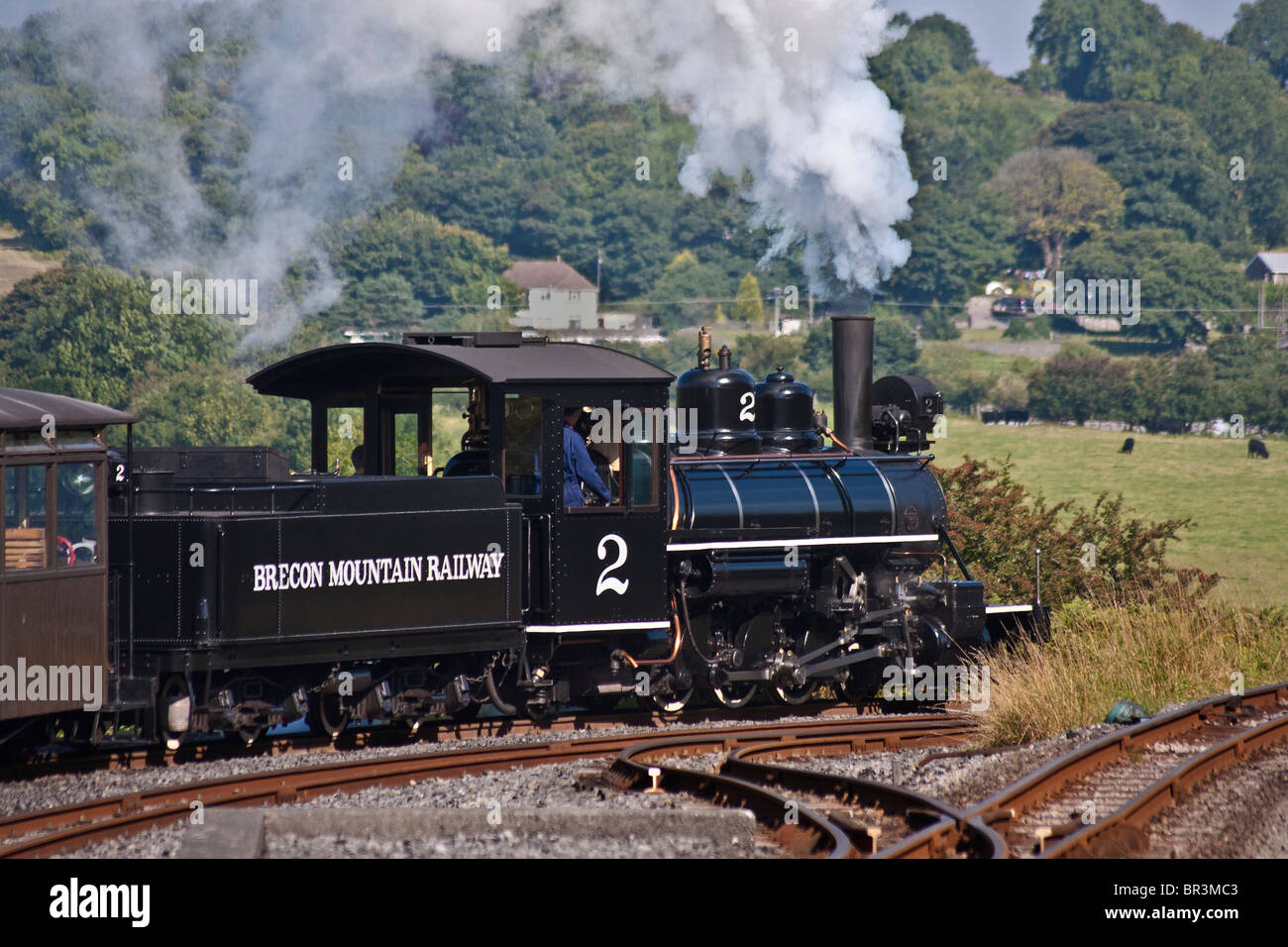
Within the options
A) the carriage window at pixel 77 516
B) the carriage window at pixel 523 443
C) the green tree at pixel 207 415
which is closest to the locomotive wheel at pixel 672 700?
the carriage window at pixel 523 443

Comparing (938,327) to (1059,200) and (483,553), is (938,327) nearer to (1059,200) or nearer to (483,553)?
(1059,200)

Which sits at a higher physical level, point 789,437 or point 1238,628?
point 789,437

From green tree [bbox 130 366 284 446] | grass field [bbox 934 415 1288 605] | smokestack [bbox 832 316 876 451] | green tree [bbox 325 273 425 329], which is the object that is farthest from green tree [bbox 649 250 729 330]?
smokestack [bbox 832 316 876 451]

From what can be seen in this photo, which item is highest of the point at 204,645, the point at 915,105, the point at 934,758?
the point at 915,105

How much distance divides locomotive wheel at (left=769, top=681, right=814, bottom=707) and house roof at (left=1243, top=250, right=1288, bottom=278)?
114433 millimetres

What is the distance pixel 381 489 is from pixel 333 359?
1897mm

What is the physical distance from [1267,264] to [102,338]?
8518 centimetres

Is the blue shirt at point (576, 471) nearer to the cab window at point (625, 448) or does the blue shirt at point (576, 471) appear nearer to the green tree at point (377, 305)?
the cab window at point (625, 448)

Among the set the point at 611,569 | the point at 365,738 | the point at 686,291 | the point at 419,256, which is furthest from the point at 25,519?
the point at 686,291

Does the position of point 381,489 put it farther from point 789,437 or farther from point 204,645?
point 789,437

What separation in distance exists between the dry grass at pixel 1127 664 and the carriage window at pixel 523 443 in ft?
14.0

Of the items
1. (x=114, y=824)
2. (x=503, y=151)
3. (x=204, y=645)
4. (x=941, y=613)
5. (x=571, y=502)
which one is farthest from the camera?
(x=503, y=151)

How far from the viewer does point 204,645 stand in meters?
11.5
